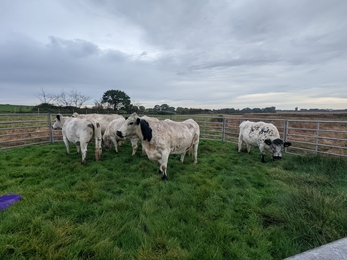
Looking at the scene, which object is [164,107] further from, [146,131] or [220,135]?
[146,131]

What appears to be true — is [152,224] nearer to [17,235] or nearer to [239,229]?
[239,229]

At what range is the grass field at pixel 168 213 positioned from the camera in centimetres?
224

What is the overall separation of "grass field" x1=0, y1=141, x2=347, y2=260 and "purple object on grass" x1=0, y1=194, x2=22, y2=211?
0.14 m

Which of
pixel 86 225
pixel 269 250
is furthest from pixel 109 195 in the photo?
pixel 269 250

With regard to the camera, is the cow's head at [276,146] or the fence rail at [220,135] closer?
the cow's head at [276,146]

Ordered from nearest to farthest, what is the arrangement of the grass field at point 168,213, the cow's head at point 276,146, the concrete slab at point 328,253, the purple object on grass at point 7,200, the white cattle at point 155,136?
the concrete slab at point 328,253 < the grass field at point 168,213 < the purple object on grass at point 7,200 < the white cattle at point 155,136 < the cow's head at point 276,146

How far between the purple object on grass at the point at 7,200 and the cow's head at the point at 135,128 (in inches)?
91.2

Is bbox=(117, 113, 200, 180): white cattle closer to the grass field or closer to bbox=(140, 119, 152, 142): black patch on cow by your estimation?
bbox=(140, 119, 152, 142): black patch on cow

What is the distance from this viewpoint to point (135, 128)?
498 cm

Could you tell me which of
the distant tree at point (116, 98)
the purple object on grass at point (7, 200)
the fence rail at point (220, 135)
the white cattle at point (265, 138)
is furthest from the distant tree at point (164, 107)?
the purple object on grass at point (7, 200)

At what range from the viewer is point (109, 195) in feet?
12.1

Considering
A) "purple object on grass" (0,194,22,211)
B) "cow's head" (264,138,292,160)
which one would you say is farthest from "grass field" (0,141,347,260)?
"cow's head" (264,138,292,160)

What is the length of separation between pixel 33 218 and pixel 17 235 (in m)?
0.42

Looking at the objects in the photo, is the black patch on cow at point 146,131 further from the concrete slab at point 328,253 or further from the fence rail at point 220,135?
the fence rail at point 220,135
